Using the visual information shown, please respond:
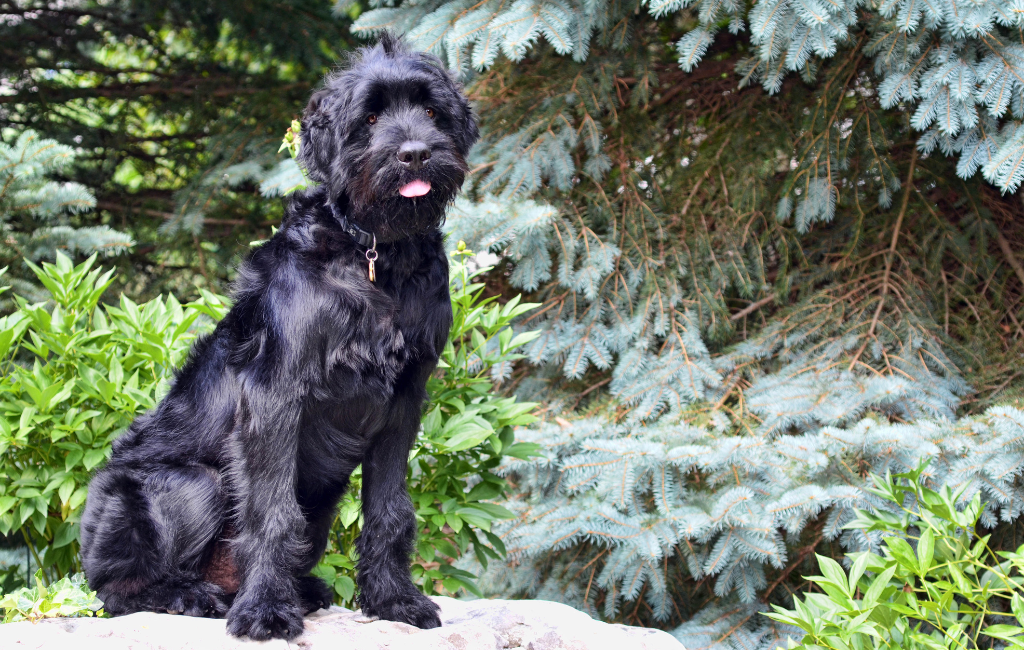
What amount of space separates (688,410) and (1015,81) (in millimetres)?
2035

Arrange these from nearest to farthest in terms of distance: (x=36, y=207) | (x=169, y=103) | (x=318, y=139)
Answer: (x=318, y=139) < (x=36, y=207) < (x=169, y=103)

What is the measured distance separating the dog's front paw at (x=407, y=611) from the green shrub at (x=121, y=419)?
1.46 ft

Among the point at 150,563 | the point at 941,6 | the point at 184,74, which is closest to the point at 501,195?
the point at 941,6

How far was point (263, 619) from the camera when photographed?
7.39ft

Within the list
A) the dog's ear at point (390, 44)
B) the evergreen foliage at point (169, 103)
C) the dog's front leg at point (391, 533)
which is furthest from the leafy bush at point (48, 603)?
the evergreen foliage at point (169, 103)

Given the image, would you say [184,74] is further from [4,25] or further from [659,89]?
[659,89]

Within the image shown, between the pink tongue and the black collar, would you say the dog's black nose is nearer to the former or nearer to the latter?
the pink tongue

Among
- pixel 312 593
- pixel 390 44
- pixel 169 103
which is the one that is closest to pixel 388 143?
pixel 390 44

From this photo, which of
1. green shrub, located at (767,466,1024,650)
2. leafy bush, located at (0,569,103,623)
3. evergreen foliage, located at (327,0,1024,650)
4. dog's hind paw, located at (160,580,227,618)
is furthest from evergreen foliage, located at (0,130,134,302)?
green shrub, located at (767,466,1024,650)

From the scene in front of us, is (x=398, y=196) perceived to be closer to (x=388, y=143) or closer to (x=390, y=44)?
(x=388, y=143)

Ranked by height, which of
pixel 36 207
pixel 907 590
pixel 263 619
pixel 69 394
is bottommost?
pixel 907 590

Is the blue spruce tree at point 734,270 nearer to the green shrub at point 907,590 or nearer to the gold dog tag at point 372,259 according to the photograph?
the green shrub at point 907,590

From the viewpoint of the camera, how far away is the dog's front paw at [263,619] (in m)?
2.24

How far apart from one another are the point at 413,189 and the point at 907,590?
2404 millimetres
